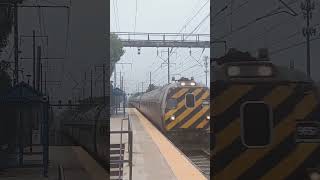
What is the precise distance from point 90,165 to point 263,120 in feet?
2.87

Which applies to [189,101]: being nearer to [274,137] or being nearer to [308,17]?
[274,137]

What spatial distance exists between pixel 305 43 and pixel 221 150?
67 cm

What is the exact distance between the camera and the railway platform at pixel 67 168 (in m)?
2.34

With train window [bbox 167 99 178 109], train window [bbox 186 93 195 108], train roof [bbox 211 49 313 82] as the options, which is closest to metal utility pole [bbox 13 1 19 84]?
train roof [bbox 211 49 313 82]

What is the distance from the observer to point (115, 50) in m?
2.54

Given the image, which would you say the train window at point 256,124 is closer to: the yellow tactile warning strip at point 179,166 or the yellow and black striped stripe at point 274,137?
the yellow and black striped stripe at point 274,137

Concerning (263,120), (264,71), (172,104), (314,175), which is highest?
(264,71)

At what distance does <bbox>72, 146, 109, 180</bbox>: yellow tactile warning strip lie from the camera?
7.93 feet

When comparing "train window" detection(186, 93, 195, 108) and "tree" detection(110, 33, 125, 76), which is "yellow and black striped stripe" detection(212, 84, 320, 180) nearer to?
"tree" detection(110, 33, 125, 76)

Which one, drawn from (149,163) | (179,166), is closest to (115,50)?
(149,163)

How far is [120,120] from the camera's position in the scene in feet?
9.03

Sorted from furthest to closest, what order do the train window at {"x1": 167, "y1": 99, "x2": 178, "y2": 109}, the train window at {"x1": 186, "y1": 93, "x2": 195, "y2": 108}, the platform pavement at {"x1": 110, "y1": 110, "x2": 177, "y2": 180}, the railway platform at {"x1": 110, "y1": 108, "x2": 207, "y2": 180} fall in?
the train window at {"x1": 167, "y1": 99, "x2": 178, "y2": 109} → the train window at {"x1": 186, "y1": 93, "x2": 195, "y2": 108} → the platform pavement at {"x1": 110, "y1": 110, "x2": 177, "y2": 180} → the railway platform at {"x1": 110, "y1": 108, "x2": 207, "y2": 180}

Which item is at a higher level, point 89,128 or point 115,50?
point 115,50

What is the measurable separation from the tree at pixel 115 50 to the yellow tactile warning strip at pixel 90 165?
417mm
